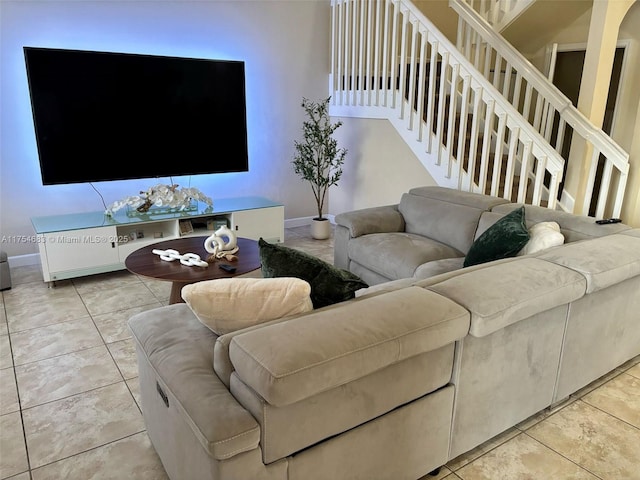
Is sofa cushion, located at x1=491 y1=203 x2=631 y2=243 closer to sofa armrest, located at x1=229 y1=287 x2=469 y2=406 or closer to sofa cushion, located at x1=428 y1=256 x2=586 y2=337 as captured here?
sofa cushion, located at x1=428 y1=256 x2=586 y2=337

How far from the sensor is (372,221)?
3674 mm

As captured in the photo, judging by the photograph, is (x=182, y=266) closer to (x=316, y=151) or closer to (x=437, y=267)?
(x=437, y=267)

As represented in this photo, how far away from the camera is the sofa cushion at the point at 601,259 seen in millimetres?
2037

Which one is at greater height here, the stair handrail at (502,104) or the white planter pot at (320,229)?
the stair handrail at (502,104)

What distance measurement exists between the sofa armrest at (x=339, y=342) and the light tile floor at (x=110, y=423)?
733 millimetres

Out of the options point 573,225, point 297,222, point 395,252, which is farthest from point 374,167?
point 573,225

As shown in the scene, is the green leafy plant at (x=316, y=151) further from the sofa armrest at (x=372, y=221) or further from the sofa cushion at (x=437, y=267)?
the sofa cushion at (x=437, y=267)

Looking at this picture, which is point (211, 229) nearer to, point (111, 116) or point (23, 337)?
point (111, 116)

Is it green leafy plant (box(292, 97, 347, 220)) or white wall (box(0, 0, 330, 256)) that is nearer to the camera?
white wall (box(0, 0, 330, 256))

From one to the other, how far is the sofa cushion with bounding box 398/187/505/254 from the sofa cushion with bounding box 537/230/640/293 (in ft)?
3.17

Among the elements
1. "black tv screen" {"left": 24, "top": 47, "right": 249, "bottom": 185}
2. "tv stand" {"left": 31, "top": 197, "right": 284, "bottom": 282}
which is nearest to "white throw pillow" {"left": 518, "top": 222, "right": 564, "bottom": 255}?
"tv stand" {"left": 31, "top": 197, "right": 284, "bottom": 282}

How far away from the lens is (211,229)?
448 cm

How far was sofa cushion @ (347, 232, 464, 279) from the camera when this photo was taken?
309 centimetres

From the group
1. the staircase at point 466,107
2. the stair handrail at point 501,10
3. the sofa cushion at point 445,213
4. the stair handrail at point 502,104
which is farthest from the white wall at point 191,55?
the sofa cushion at point 445,213
